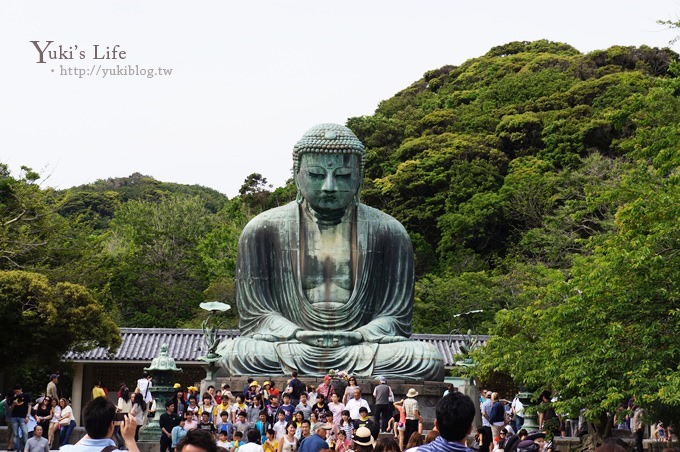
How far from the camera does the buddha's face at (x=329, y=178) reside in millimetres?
18703

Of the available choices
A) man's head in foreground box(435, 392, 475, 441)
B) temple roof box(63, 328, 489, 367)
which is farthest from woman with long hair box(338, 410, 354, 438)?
temple roof box(63, 328, 489, 367)

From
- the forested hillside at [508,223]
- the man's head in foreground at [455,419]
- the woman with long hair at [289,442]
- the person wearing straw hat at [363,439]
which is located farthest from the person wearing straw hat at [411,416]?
the man's head in foreground at [455,419]

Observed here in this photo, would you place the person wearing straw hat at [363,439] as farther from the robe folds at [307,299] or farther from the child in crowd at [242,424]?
the robe folds at [307,299]

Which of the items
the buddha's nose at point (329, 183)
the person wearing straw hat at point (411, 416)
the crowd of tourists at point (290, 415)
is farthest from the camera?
the buddha's nose at point (329, 183)

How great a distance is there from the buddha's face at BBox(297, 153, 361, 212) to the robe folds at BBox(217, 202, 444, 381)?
60 centimetres

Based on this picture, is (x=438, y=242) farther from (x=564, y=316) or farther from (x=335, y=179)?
(x=564, y=316)

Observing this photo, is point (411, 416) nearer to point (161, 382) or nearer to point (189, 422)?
point (189, 422)

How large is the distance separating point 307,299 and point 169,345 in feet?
42.0

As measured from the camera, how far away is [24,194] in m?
27.5

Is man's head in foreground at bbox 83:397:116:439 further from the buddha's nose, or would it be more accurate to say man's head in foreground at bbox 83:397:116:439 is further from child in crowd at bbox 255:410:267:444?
the buddha's nose

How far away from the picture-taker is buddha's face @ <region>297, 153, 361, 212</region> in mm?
18703

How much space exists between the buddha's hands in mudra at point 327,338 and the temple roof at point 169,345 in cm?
1184

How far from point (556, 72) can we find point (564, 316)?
36.0 m

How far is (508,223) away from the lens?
39.7 metres
